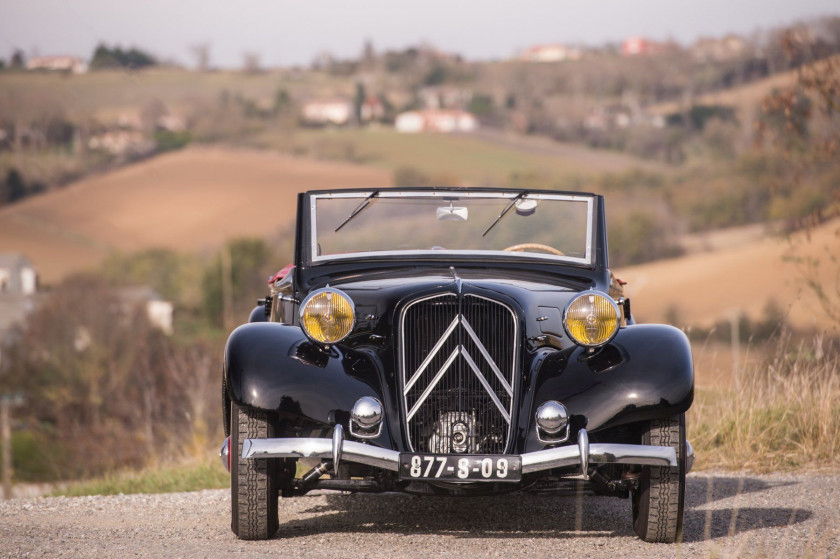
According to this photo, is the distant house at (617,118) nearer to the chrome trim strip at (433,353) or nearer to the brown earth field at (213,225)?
the brown earth field at (213,225)

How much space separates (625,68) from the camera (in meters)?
77.4

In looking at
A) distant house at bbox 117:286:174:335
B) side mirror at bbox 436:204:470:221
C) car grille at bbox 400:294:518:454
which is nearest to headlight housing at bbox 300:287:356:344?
car grille at bbox 400:294:518:454

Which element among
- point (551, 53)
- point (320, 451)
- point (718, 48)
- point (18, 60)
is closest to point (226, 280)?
point (18, 60)

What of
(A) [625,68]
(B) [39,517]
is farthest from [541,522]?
(A) [625,68]

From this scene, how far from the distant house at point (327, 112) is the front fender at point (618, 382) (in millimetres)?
62231

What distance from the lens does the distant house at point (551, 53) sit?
279 feet

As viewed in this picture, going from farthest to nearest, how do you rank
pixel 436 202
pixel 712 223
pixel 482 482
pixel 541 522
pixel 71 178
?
pixel 712 223, pixel 71 178, pixel 436 202, pixel 541 522, pixel 482 482

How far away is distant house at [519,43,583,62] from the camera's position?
8494 cm

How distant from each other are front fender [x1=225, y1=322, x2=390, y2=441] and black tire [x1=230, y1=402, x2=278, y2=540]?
0.13 meters

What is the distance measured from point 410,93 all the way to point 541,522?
243ft

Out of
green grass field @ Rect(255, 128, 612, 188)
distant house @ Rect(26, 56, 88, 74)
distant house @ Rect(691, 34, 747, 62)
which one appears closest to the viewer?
distant house @ Rect(26, 56, 88, 74)

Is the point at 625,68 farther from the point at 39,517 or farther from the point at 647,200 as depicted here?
the point at 39,517

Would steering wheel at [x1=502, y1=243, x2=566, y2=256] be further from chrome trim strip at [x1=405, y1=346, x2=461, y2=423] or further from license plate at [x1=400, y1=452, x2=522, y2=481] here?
license plate at [x1=400, y1=452, x2=522, y2=481]

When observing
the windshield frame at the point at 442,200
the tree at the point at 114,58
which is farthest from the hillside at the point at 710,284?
the windshield frame at the point at 442,200
